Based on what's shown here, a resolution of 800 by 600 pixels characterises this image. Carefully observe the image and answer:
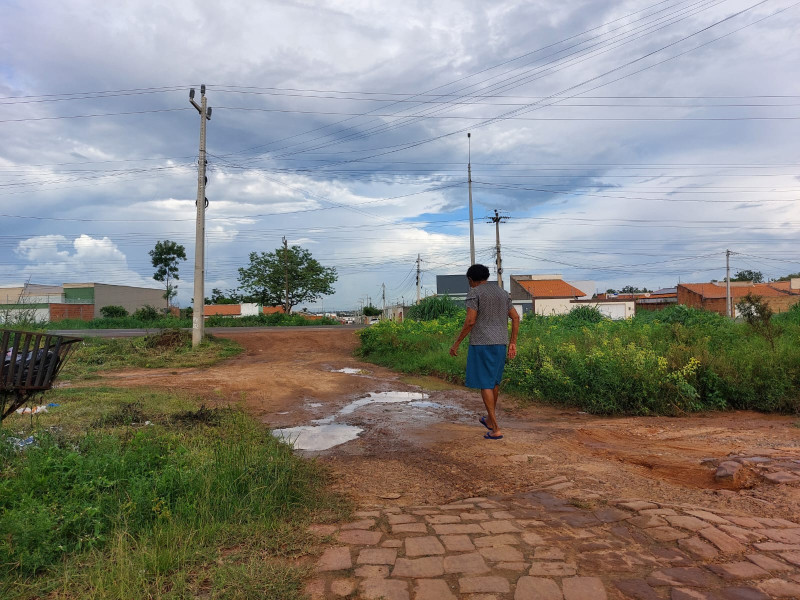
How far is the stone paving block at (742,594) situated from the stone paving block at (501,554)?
0.85m

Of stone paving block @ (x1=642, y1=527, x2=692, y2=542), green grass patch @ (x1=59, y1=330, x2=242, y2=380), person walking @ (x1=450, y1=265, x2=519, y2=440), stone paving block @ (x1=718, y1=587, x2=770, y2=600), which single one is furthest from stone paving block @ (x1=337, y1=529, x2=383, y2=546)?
green grass patch @ (x1=59, y1=330, x2=242, y2=380)

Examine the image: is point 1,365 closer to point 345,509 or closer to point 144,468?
point 144,468

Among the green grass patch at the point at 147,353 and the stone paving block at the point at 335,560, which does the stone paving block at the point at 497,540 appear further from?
the green grass patch at the point at 147,353

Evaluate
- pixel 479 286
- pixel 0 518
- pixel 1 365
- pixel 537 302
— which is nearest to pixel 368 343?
pixel 479 286

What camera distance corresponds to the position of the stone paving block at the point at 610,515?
3.01m

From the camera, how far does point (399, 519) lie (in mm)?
3102

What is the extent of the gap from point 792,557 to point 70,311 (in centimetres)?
5963

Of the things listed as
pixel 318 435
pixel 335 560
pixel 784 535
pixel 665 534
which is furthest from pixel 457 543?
pixel 318 435

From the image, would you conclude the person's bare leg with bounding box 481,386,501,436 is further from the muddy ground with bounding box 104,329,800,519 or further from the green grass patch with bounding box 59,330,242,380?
the green grass patch with bounding box 59,330,242,380

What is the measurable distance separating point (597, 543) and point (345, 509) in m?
1.45

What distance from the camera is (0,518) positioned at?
2.73 metres

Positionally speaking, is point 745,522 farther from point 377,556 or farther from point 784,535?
point 377,556

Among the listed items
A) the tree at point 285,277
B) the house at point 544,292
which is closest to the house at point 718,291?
the house at point 544,292

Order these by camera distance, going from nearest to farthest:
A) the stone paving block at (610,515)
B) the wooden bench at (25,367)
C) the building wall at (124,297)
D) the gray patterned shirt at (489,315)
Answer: the stone paving block at (610,515) < the wooden bench at (25,367) < the gray patterned shirt at (489,315) < the building wall at (124,297)
